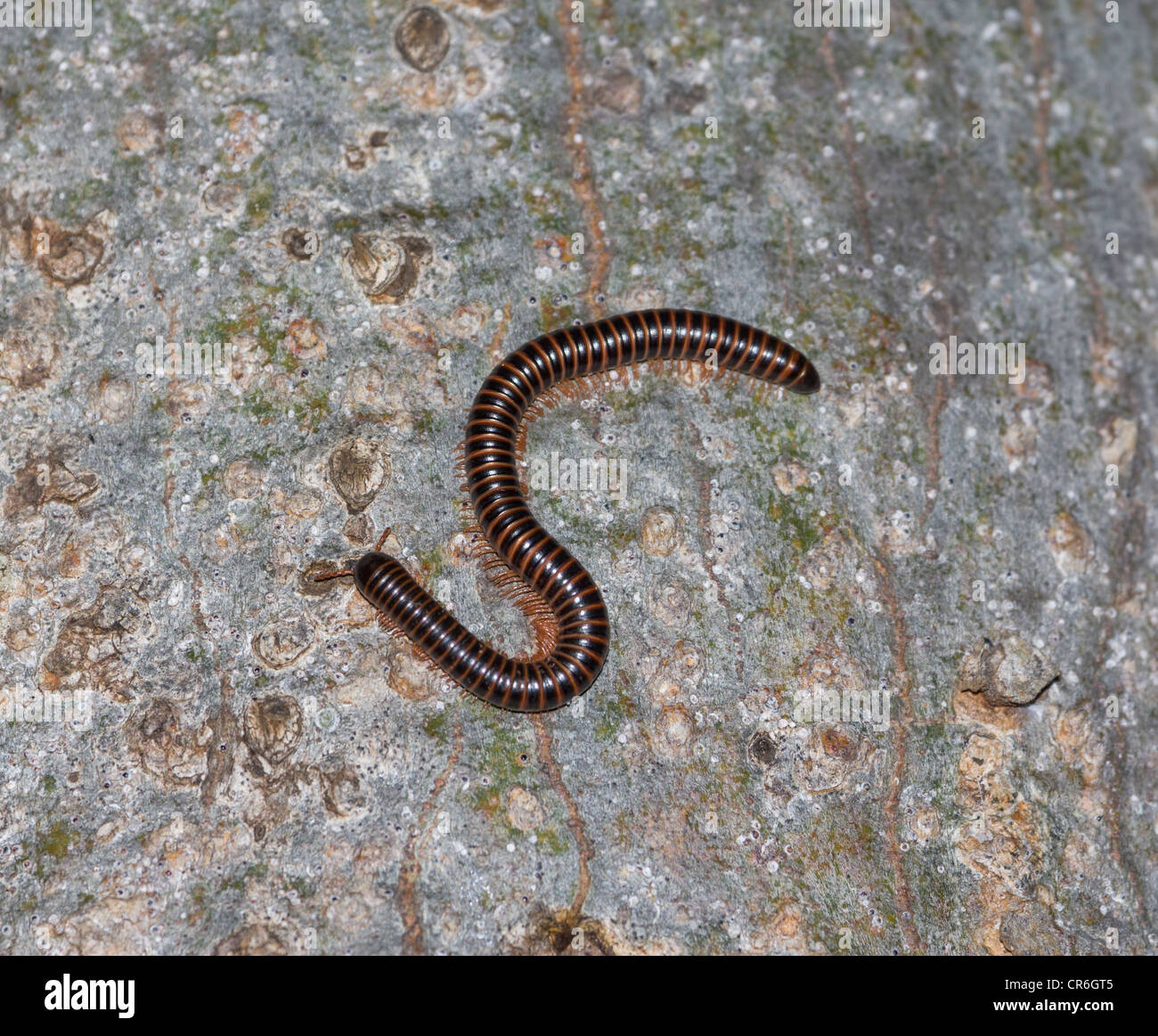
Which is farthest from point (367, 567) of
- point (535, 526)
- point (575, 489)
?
point (575, 489)

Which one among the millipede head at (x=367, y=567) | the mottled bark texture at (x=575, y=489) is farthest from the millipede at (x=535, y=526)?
the mottled bark texture at (x=575, y=489)

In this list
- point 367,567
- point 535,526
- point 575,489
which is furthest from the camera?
point 575,489

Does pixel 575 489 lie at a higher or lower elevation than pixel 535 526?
higher

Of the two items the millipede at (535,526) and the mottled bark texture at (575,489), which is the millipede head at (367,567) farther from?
the mottled bark texture at (575,489)

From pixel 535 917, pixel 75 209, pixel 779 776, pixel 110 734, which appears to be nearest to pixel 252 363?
pixel 75 209

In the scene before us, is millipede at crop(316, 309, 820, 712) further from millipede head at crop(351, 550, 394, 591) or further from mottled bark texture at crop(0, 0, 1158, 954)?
mottled bark texture at crop(0, 0, 1158, 954)

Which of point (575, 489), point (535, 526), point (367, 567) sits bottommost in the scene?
point (367, 567)

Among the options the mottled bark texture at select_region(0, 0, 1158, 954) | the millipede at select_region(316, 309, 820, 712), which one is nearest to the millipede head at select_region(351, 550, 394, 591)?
the millipede at select_region(316, 309, 820, 712)

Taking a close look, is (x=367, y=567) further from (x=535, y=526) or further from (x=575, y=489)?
(x=575, y=489)
